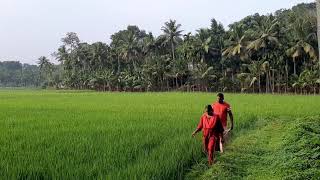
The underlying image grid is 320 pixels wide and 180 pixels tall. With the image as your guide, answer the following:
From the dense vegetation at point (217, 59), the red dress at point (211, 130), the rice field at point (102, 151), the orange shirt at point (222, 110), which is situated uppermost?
the dense vegetation at point (217, 59)

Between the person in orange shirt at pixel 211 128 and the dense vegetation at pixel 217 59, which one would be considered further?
the dense vegetation at pixel 217 59

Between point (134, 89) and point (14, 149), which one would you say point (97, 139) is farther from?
point (134, 89)

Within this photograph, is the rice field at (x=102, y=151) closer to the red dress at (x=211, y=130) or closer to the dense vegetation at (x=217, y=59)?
the red dress at (x=211, y=130)

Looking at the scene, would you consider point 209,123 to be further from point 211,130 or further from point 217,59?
point 217,59

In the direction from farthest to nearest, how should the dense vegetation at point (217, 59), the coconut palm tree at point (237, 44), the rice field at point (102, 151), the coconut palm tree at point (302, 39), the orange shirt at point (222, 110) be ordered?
the coconut palm tree at point (237, 44), the dense vegetation at point (217, 59), the coconut palm tree at point (302, 39), the orange shirt at point (222, 110), the rice field at point (102, 151)

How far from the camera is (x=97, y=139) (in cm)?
975

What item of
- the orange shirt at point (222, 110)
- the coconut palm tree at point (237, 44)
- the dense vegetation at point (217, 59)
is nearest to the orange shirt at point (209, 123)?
the orange shirt at point (222, 110)

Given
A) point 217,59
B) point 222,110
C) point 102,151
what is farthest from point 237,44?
point 102,151

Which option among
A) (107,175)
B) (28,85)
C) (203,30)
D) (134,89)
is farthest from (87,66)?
(107,175)

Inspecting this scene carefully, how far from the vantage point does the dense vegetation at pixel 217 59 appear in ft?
142

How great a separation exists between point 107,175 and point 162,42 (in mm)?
56083

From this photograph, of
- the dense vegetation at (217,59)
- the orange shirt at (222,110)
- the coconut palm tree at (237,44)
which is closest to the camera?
the orange shirt at (222,110)

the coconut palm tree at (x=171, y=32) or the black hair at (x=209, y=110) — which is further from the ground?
the coconut palm tree at (x=171, y=32)

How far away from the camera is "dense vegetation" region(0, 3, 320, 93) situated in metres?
43.3
